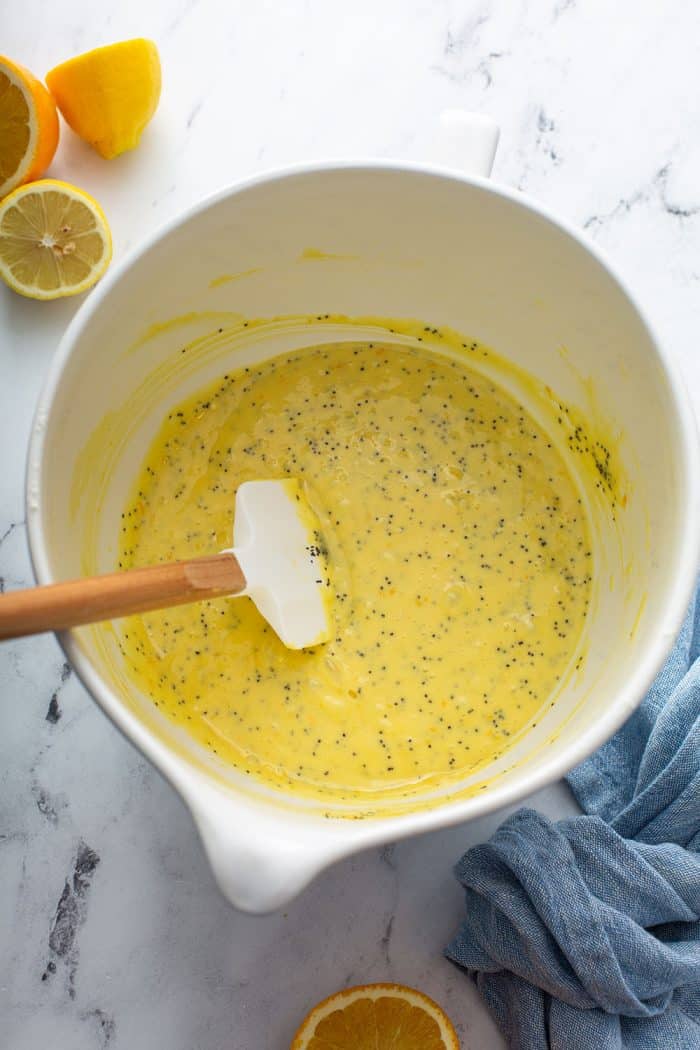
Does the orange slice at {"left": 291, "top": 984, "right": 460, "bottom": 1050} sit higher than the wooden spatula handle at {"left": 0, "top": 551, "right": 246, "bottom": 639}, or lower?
lower

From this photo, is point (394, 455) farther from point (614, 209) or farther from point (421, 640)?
point (614, 209)

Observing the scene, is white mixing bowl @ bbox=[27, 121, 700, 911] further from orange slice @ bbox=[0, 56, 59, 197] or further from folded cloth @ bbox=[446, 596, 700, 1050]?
orange slice @ bbox=[0, 56, 59, 197]

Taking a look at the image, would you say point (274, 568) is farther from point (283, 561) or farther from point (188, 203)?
point (188, 203)

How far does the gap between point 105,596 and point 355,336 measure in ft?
2.14

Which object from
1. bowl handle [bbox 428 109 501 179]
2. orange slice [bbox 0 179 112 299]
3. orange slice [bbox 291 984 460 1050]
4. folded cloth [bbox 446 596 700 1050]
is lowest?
orange slice [bbox 291 984 460 1050]

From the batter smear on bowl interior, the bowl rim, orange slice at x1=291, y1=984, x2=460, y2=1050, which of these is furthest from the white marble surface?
the bowl rim

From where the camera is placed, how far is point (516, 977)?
145 centimetres

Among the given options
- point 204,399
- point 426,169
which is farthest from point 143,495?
point 426,169

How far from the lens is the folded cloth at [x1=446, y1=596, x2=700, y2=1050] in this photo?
1.39 meters

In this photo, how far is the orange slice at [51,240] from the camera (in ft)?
4.82

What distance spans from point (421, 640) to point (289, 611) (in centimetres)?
18

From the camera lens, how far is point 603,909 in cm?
140

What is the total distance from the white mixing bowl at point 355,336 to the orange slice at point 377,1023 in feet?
1.05

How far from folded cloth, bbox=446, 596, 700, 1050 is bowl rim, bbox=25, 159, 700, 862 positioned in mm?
244
